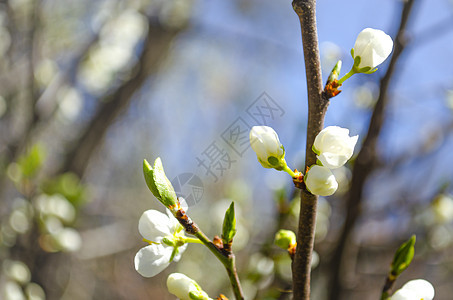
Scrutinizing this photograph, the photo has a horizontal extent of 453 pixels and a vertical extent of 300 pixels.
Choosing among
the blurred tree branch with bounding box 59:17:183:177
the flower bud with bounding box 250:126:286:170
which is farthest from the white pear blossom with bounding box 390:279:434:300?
the blurred tree branch with bounding box 59:17:183:177

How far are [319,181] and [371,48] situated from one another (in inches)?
8.9

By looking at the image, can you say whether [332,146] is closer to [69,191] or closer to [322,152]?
[322,152]

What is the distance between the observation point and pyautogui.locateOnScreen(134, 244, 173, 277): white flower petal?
0.68 metres

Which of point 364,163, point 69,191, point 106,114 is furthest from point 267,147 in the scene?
point 106,114

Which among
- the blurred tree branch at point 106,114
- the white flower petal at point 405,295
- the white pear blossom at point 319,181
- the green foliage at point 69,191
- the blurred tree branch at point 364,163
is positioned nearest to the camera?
the white pear blossom at point 319,181

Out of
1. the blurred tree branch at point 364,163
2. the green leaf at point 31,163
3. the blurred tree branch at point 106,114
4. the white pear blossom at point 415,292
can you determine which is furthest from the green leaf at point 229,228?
the blurred tree branch at point 106,114

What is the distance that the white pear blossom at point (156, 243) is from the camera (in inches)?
26.7

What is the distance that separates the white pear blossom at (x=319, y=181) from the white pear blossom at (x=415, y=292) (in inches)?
9.6

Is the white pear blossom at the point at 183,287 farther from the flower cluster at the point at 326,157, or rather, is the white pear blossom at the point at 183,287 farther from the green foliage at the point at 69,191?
the green foliage at the point at 69,191

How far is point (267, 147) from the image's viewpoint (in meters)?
0.62

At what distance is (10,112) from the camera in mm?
2465

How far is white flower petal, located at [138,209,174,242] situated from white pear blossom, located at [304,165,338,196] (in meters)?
0.25

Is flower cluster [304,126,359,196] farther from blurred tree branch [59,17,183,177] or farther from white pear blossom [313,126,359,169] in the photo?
blurred tree branch [59,17,183,177]

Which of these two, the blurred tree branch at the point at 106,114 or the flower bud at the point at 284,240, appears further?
the blurred tree branch at the point at 106,114
